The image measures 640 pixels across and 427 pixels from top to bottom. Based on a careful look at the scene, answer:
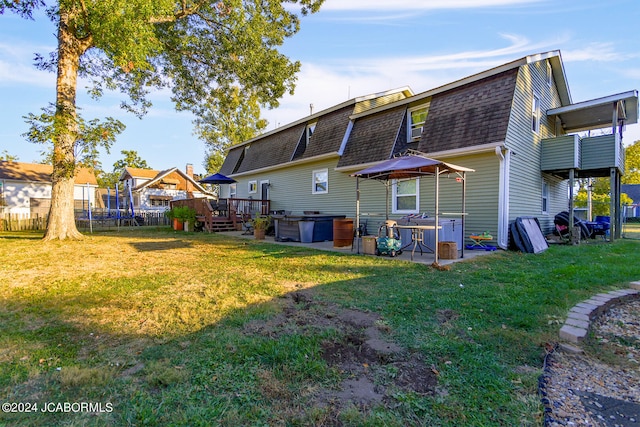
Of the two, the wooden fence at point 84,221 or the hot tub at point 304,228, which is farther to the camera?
the wooden fence at point 84,221

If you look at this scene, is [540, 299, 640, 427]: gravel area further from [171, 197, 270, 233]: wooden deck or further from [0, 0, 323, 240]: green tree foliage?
[171, 197, 270, 233]: wooden deck

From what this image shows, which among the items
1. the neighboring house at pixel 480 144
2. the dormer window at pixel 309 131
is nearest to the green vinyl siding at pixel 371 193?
the neighboring house at pixel 480 144

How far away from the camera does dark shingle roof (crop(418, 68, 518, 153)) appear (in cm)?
823

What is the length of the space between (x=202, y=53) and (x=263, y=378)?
14.5 metres

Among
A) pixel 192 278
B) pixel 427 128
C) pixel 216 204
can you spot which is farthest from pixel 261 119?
pixel 192 278

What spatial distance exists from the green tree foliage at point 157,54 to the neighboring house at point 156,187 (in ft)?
57.2

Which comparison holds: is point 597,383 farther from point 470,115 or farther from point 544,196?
point 544,196

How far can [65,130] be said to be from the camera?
9.85 meters

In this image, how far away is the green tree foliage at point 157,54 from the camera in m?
8.77

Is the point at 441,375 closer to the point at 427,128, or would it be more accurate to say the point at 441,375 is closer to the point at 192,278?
the point at 192,278

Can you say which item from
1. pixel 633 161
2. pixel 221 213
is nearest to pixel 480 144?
pixel 221 213

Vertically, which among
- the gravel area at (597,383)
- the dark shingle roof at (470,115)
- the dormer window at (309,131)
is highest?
the dormer window at (309,131)

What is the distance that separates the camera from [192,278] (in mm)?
5281

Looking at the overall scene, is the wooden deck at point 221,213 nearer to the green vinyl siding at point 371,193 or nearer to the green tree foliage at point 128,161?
the green vinyl siding at point 371,193
